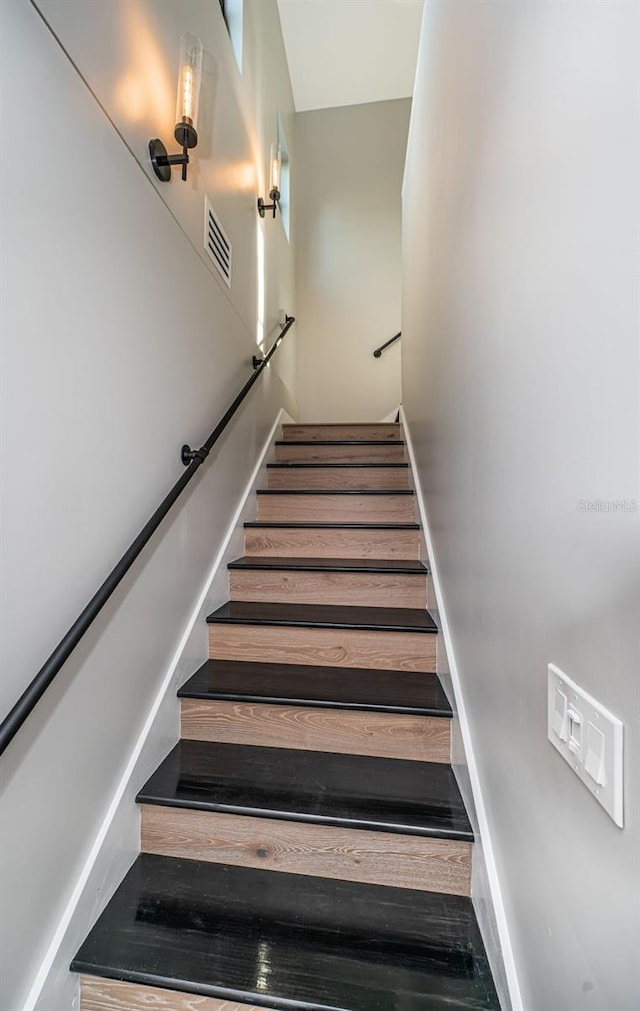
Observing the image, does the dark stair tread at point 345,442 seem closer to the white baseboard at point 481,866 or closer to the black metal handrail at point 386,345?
the black metal handrail at point 386,345

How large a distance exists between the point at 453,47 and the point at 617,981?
2021 mm

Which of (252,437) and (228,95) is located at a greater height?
(228,95)

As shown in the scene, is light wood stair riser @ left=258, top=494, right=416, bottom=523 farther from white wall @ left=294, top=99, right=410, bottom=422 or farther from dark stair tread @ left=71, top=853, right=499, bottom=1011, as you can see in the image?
white wall @ left=294, top=99, right=410, bottom=422

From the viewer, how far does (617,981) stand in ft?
1.56

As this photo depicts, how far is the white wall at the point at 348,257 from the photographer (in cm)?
409

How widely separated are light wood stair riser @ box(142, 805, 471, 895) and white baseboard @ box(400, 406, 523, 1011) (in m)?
0.06

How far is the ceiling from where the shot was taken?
11.0ft

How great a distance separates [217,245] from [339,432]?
1629 mm

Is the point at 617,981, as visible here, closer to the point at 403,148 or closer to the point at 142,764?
the point at 142,764

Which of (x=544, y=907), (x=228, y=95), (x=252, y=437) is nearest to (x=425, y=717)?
(x=544, y=907)

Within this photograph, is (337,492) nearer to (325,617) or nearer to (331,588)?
(331,588)

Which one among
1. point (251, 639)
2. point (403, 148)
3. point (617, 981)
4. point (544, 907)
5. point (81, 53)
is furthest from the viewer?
point (403, 148)

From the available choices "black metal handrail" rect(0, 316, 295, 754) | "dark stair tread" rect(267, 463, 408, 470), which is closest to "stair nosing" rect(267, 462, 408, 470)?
"dark stair tread" rect(267, 463, 408, 470)

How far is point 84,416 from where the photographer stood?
3.34 ft
